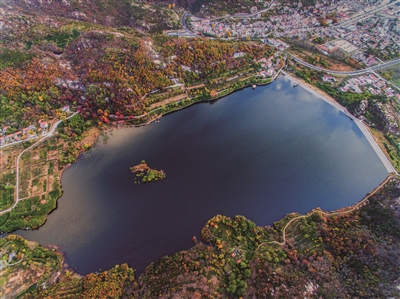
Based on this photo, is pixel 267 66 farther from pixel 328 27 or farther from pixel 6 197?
pixel 6 197

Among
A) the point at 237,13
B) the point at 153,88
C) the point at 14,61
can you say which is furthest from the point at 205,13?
the point at 14,61

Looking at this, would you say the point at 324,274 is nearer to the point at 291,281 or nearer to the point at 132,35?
the point at 291,281

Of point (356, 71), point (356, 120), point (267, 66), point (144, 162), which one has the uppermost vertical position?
point (267, 66)

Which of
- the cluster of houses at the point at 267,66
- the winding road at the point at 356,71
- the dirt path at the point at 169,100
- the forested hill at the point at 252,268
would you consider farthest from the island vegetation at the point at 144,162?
the winding road at the point at 356,71

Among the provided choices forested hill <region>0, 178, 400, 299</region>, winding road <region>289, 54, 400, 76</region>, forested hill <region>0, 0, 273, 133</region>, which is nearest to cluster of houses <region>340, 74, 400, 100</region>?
winding road <region>289, 54, 400, 76</region>

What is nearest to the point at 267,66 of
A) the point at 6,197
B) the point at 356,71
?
the point at 356,71
